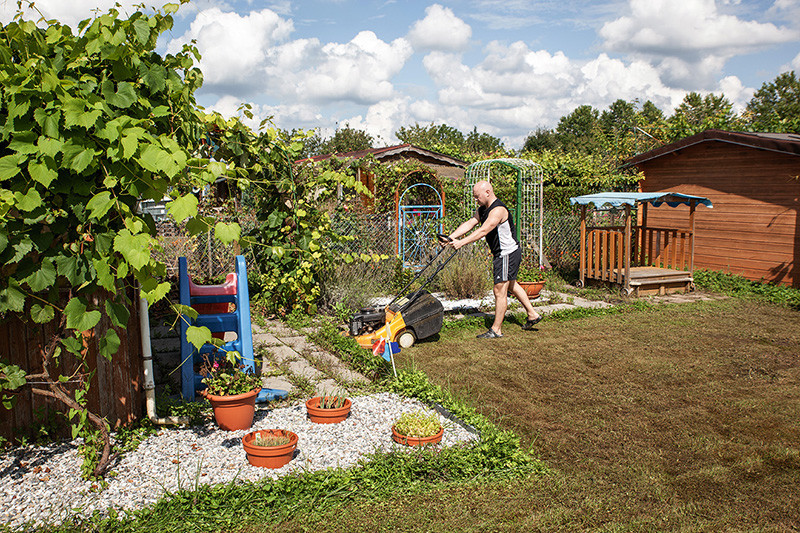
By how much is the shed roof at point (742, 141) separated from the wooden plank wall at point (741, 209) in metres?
0.25

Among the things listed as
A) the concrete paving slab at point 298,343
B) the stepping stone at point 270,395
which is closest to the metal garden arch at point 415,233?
the concrete paving slab at point 298,343

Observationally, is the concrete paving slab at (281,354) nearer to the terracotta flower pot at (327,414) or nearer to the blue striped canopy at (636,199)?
the terracotta flower pot at (327,414)

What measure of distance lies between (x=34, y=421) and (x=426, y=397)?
9.18 feet

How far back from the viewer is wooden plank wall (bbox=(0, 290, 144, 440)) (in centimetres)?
374

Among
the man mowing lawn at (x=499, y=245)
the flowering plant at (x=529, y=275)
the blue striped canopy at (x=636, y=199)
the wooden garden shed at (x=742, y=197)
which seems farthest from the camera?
the wooden garden shed at (x=742, y=197)

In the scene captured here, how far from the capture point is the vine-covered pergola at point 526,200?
12.3m

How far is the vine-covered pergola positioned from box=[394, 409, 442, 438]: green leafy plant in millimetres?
8140

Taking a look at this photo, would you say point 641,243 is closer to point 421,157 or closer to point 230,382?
point 421,157

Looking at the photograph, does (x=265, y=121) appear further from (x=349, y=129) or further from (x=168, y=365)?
(x=349, y=129)

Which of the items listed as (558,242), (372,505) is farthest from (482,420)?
(558,242)

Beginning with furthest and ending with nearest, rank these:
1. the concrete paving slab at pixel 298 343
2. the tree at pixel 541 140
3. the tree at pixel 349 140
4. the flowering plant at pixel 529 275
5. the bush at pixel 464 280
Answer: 1. the tree at pixel 541 140
2. the tree at pixel 349 140
3. the flowering plant at pixel 529 275
4. the bush at pixel 464 280
5. the concrete paving slab at pixel 298 343

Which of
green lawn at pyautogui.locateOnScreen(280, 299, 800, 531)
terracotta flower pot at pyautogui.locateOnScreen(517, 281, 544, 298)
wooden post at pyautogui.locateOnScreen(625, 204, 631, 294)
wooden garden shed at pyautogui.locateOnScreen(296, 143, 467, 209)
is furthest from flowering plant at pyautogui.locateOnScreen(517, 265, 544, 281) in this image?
wooden garden shed at pyautogui.locateOnScreen(296, 143, 467, 209)

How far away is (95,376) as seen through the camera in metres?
3.95

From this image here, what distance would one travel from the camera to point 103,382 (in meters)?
3.96
